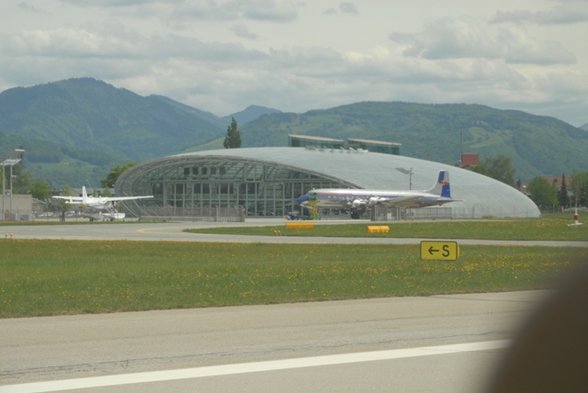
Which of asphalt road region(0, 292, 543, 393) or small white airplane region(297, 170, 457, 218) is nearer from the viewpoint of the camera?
asphalt road region(0, 292, 543, 393)

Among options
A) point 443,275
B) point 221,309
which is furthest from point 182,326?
point 443,275

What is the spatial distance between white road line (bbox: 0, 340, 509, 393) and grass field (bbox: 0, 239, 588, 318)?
5.06 ft

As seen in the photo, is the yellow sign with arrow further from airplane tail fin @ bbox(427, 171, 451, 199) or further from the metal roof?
the metal roof

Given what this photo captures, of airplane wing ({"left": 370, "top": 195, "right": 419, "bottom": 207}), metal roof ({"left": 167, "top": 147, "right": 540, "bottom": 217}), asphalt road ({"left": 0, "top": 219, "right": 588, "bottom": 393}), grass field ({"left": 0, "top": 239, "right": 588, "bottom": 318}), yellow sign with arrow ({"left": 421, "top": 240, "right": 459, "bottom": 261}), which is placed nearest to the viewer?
asphalt road ({"left": 0, "top": 219, "right": 588, "bottom": 393})

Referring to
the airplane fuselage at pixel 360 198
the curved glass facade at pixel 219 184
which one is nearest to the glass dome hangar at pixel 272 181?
the curved glass facade at pixel 219 184

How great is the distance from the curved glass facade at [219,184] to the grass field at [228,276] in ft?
257

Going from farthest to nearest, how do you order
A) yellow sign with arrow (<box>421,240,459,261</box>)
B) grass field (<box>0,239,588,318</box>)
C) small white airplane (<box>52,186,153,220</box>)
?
small white airplane (<box>52,186,153,220</box>) < yellow sign with arrow (<box>421,240,459,261</box>) < grass field (<box>0,239,588,318</box>)

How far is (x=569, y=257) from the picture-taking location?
327 centimetres

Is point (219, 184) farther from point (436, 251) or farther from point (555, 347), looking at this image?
point (555, 347)

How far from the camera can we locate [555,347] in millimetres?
3217

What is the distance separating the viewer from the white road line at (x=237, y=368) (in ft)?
30.6

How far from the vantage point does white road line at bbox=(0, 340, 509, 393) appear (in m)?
9.31

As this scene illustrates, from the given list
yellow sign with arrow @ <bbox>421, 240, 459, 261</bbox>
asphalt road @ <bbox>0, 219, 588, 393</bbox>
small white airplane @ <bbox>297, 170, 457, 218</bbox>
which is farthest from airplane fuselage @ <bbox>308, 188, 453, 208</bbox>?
asphalt road @ <bbox>0, 219, 588, 393</bbox>

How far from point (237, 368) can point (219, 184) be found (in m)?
109
